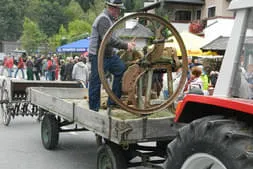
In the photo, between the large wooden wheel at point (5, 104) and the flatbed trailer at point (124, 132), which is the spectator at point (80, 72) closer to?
the large wooden wheel at point (5, 104)

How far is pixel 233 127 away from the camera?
10.2 feet

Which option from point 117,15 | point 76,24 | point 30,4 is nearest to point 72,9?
point 30,4

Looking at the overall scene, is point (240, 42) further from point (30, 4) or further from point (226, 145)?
point (30, 4)

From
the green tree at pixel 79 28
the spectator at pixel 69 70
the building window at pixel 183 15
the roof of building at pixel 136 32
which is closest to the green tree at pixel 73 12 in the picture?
the green tree at pixel 79 28

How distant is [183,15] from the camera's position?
43844mm

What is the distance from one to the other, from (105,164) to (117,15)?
1.93 meters

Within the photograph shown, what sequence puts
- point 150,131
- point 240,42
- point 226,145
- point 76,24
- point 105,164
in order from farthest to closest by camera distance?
point 76,24, point 105,164, point 150,131, point 240,42, point 226,145

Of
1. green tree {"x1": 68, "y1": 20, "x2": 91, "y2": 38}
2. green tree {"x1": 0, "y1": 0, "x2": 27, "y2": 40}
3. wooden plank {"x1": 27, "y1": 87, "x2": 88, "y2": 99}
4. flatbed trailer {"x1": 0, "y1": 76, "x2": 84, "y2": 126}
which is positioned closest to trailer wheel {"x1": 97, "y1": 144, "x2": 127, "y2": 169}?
wooden plank {"x1": 27, "y1": 87, "x2": 88, "y2": 99}

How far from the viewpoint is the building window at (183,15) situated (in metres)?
43.5

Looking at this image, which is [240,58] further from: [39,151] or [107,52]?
[39,151]

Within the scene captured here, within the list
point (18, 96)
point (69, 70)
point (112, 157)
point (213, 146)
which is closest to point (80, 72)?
point (69, 70)

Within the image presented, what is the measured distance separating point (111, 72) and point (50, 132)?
228cm

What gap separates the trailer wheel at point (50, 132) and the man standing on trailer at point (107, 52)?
1.79 meters

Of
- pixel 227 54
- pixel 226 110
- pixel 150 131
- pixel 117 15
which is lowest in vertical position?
pixel 150 131
